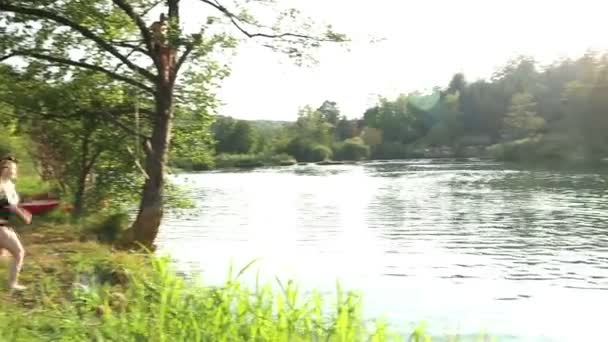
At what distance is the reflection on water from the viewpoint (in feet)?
50.1

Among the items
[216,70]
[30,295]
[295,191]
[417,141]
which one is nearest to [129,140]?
[216,70]

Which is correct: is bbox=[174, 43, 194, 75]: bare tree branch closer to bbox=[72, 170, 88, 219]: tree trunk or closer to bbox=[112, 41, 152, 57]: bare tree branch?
bbox=[112, 41, 152, 57]: bare tree branch

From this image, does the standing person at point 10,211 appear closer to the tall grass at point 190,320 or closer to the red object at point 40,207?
the tall grass at point 190,320

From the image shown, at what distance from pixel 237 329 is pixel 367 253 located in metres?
16.9

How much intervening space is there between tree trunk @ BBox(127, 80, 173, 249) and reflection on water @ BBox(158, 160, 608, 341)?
1.79 m

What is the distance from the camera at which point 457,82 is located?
144125 mm

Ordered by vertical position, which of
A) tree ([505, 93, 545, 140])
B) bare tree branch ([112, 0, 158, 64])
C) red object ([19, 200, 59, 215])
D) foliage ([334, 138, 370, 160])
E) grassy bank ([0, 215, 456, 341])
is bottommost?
grassy bank ([0, 215, 456, 341])

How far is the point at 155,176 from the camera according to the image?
642 inches

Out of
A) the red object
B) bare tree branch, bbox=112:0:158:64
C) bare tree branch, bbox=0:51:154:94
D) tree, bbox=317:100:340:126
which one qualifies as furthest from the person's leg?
tree, bbox=317:100:340:126

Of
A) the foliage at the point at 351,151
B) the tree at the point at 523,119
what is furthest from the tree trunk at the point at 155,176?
the foliage at the point at 351,151

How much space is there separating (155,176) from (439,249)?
10.9 m

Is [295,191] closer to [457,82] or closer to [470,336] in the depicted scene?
[470,336]

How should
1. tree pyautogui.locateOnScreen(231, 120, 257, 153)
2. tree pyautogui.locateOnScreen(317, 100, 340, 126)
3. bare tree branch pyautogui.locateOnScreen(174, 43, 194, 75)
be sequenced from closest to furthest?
bare tree branch pyautogui.locateOnScreen(174, 43, 194, 75) → tree pyautogui.locateOnScreen(231, 120, 257, 153) → tree pyautogui.locateOnScreen(317, 100, 340, 126)

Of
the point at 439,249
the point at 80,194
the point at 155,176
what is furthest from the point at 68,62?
the point at 439,249
